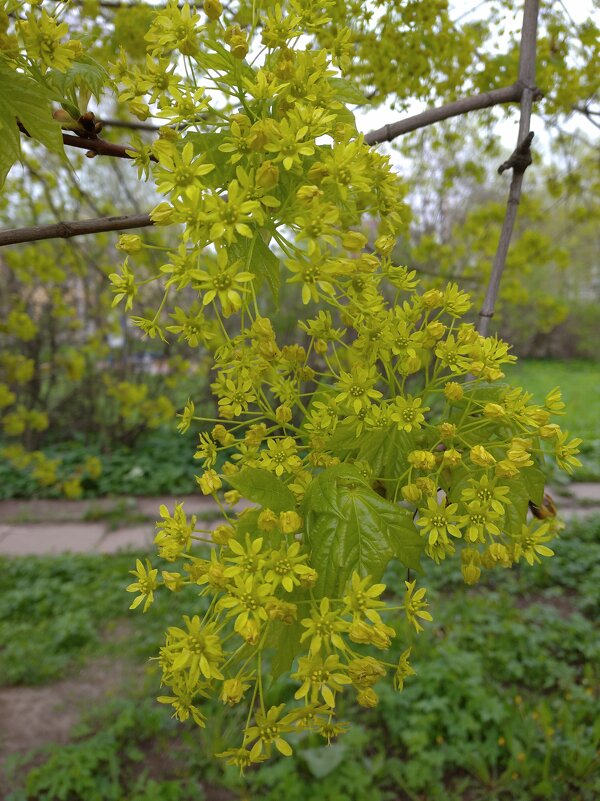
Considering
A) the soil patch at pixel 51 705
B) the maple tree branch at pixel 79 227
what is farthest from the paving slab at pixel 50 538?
the maple tree branch at pixel 79 227

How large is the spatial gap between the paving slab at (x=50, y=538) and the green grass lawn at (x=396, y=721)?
1079 millimetres

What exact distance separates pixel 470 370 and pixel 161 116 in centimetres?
61

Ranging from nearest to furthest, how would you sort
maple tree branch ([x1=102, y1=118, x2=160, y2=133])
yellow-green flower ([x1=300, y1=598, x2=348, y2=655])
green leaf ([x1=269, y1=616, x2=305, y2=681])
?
yellow-green flower ([x1=300, y1=598, x2=348, y2=655]) < green leaf ([x1=269, y1=616, x2=305, y2=681]) < maple tree branch ([x1=102, y1=118, x2=160, y2=133])

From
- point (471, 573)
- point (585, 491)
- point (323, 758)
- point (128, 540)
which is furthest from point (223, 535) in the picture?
point (585, 491)

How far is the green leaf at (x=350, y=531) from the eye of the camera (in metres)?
0.86

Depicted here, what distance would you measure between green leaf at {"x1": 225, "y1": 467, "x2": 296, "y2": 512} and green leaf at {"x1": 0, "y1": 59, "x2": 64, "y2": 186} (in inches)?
23.7

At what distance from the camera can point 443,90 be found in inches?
122

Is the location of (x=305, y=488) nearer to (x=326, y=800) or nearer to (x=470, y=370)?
(x=470, y=370)

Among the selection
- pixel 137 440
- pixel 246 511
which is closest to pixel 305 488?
pixel 246 511

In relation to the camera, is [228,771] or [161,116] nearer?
[161,116]

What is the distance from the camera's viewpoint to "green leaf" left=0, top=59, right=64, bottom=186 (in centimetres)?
96

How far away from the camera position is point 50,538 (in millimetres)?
5848

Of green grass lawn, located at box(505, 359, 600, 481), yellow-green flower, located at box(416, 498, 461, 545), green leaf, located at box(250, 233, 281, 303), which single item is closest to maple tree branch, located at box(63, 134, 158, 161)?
green leaf, located at box(250, 233, 281, 303)

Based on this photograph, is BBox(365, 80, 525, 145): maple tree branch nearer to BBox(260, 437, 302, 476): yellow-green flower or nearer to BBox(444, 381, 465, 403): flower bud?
BBox(444, 381, 465, 403): flower bud
